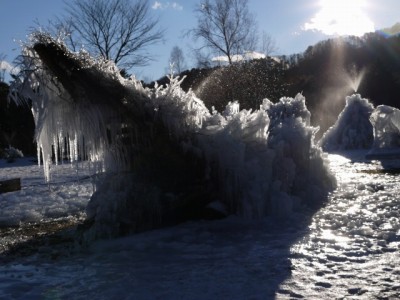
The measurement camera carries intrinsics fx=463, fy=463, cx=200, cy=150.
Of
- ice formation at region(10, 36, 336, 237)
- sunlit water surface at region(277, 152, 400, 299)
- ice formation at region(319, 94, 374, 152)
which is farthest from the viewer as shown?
ice formation at region(319, 94, 374, 152)

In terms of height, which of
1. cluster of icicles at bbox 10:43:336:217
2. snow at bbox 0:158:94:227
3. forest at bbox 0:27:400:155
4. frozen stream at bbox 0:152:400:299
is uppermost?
forest at bbox 0:27:400:155

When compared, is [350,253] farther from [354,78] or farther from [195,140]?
[354,78]

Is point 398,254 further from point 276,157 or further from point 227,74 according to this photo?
point 227,74

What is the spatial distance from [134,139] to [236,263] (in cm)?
180

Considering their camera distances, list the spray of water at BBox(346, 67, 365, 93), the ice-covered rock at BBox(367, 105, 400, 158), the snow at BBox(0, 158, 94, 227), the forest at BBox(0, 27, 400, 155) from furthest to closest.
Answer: the spray of water at BBox(346, 67, 365, 93) → the forest at BBox(0, 27, 400, 155) → the ice-covered rock at BBox(367, 105, 400, 158) → the snow at BBox(0, 158, 94, 227)

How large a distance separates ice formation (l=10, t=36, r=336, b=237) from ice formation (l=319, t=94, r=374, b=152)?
33.4 ft

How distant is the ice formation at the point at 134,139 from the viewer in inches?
157

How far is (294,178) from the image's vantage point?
468 cm

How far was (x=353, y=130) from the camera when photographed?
45.8ft

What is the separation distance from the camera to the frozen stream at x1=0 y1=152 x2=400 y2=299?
88.0 inches

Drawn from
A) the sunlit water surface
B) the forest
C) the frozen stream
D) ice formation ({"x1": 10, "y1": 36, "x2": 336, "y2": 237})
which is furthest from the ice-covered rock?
the forest

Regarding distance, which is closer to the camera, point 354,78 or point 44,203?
point 44,203

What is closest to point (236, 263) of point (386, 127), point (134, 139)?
point (134, 139)

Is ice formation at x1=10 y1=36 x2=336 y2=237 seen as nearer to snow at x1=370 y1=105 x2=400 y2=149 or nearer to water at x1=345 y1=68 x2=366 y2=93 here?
snow at x1=370 y1=105 x2=400 y2=149
